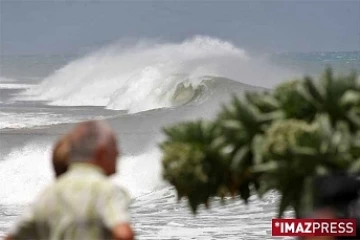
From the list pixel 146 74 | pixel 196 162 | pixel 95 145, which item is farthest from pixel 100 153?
pixel 146 74

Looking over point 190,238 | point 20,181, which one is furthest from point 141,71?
point 190,238

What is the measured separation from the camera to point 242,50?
55875 millimetres

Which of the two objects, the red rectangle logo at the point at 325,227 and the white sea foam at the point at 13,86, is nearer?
the red rectangle logo at the point at 325,227

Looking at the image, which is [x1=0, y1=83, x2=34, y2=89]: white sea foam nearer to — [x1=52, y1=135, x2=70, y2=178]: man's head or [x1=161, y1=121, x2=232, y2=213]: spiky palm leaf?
[x1=161, y1=121, x2=232, y2=213]: spiky palm leaf

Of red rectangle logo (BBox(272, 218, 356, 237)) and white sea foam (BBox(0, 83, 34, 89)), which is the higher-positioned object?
white sea foam (BBox(0, 83, 34, 89))

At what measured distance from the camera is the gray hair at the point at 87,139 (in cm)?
293

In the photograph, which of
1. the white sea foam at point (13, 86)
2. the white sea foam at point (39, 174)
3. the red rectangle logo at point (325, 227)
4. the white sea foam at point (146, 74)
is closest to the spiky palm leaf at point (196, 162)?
the red rectangle logo at point (325, 227)

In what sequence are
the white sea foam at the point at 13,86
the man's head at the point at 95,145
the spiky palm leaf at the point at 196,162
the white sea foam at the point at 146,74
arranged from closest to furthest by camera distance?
the man's head at the point at 95,145 < the spiky palm leaf at the point at 196,162 < the white sea foam at the point at 146,74 < the white sea foam at the point at 13,86

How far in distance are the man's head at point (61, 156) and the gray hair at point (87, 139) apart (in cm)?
3

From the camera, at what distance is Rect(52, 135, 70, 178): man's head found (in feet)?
9.80

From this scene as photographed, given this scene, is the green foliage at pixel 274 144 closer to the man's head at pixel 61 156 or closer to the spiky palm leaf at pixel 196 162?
the spiky palm leaf at pixel 196 162

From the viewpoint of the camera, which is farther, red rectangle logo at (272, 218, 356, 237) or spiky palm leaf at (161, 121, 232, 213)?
spiky palm leaf at (161, 121, 232, 213)

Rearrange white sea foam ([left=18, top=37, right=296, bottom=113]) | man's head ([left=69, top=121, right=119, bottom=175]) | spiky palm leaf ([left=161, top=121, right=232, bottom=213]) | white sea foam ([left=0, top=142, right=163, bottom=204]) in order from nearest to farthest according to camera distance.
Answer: man's head ([left=69, top=121, right=119, bottom=175]), spiky palm leaf ([left=161, top=121, right=232, bottom=213]), white sea foam ([left=0, top=142, right=163, bottom=204]), white sea foam ([left=18, top=37, right=296, bottom=113])

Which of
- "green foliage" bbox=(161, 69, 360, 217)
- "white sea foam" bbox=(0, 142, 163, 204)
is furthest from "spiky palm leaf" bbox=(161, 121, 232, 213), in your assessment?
"white sea foam" bbox=(0, 142, 163, 204)
